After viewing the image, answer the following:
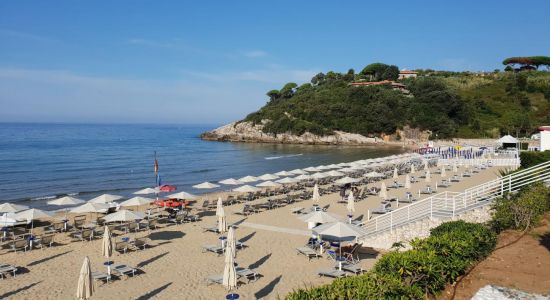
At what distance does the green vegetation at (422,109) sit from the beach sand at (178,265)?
72887 mm

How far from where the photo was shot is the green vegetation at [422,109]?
277 ft

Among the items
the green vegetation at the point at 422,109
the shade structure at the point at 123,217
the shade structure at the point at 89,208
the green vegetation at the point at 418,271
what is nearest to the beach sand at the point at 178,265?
the shade structure at the point at 123,217

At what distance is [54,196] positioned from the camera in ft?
101

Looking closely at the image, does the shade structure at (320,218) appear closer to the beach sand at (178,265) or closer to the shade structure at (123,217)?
the beach sand at (178,265)

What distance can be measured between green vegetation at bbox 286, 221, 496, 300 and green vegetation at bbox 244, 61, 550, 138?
75674 mm

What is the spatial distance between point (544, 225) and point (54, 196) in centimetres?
3076

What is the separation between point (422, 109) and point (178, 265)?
83.4m

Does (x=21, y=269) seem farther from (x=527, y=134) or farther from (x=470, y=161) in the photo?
(x=527, y=134)

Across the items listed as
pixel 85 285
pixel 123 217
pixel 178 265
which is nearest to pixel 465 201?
pixel 178 265

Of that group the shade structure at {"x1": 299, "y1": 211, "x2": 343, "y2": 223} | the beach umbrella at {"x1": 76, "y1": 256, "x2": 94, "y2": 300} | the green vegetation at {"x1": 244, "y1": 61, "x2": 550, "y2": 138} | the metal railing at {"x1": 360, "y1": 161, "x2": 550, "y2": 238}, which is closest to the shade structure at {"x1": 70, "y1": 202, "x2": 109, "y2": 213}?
the beach umbrella at {"x1": 76, "y1": 256, "x2": 94, "y2": 300}

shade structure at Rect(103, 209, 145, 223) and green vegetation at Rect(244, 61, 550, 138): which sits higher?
green vegetation at Rect(244, 61, 550, 138)

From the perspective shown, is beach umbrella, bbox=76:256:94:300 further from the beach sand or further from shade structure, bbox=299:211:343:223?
shade structure, bbox=299:211:343:223

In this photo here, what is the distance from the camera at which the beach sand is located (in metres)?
11.1

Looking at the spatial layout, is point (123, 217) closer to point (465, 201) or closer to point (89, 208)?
point (89, 208)
